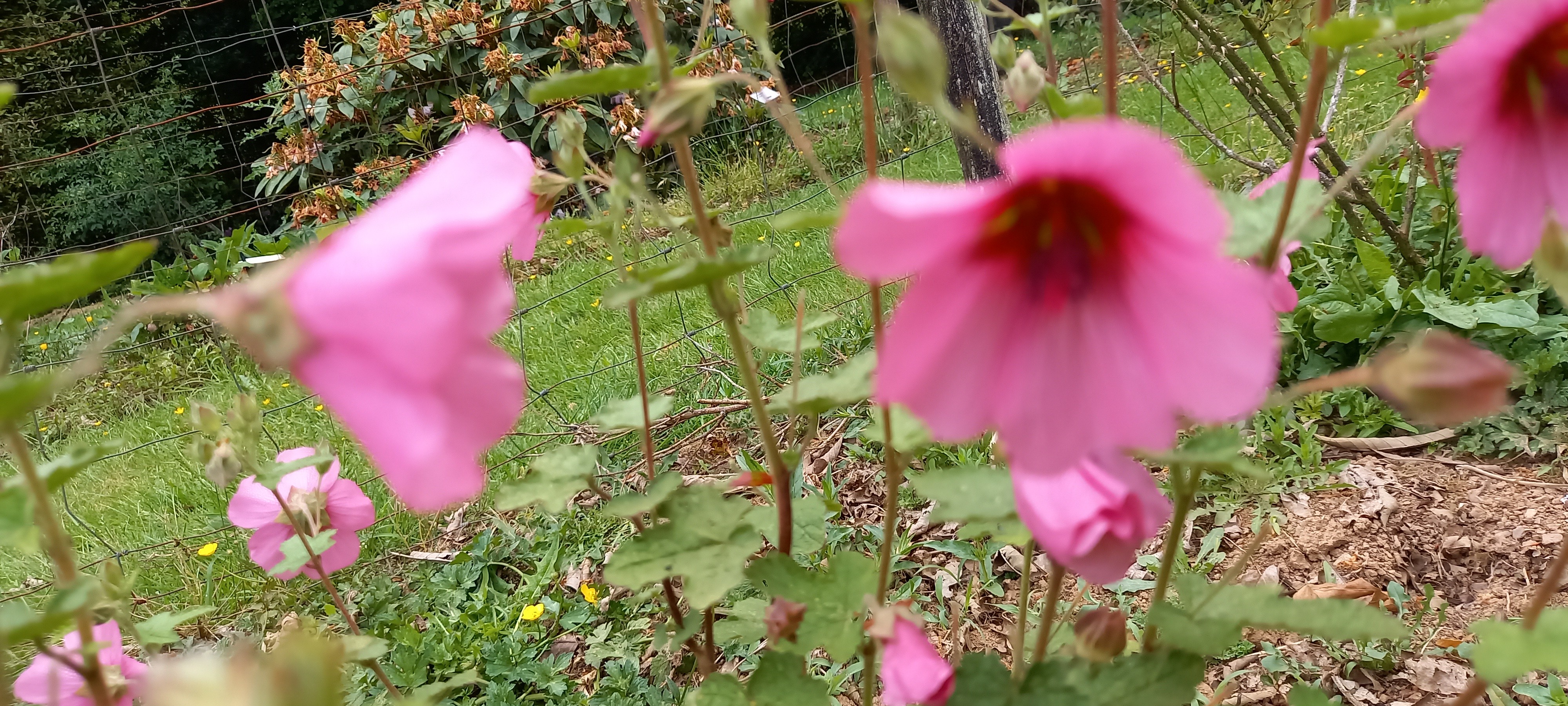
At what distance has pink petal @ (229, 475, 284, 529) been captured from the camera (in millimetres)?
1062

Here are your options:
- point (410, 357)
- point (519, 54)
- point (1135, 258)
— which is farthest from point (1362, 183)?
point (519, 54)

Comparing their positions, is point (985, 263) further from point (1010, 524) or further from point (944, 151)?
Result: point (944, 151)

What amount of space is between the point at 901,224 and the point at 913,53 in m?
0.15

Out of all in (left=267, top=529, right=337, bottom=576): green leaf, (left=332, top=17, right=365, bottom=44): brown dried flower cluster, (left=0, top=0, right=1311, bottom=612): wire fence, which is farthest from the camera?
(left=332, top=17, right=365, bottom=44): brown dried flower cluster

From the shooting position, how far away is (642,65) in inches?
22.3

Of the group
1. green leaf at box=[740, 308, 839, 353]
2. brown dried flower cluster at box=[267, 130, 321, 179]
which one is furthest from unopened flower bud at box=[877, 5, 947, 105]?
brown dried flower cluster at box=[267, 130, 321, 179]

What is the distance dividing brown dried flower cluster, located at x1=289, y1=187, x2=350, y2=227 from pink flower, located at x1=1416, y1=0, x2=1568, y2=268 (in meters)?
4.36

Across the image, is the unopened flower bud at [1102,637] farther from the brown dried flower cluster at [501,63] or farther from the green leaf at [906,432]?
the brown dried flower cluster at [501,63]

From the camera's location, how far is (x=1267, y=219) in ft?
1.69

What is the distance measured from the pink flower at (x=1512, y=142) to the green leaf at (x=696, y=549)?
486 millimetres

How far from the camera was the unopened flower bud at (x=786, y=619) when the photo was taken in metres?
0.67

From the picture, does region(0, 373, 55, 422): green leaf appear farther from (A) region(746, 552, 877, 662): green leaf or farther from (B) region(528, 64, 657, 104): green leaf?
(A) region(746, 552, 877, 662): green leaf

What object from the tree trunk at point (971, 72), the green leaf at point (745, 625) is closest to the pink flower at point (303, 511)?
the green leaf at point (745, 625)

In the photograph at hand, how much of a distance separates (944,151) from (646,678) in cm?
344
